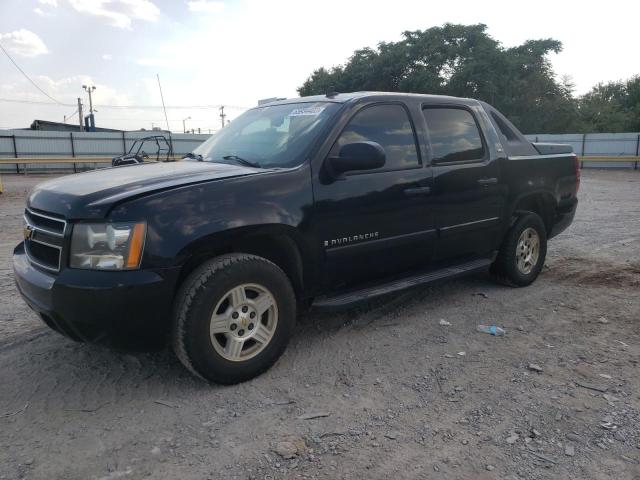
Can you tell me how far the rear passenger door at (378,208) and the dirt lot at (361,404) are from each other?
59 cm

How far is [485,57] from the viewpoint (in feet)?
126

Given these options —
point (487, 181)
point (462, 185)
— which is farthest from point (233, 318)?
point (487, 181)

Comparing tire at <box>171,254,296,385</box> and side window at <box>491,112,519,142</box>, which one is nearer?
tire at <box>171,254,296,385</box>

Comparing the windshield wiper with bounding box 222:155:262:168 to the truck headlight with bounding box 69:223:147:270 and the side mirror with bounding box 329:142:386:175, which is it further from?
the truck headlight with bounding box 69:223:147:270

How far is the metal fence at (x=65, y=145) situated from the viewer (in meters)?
27.3

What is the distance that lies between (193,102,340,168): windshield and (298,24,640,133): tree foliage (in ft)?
117

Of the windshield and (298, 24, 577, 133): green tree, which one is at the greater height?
(298, 24, 577, 133): green tree

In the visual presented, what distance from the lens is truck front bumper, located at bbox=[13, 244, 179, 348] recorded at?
2740 mm

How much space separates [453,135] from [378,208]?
123 cm

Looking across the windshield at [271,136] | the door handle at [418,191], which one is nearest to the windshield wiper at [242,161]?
the windshield at [271,136]

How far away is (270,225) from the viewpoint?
10.6 feet

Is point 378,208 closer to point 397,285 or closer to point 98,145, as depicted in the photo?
point 397,285

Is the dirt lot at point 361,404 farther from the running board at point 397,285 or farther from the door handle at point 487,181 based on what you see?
the door handle at point 487,181

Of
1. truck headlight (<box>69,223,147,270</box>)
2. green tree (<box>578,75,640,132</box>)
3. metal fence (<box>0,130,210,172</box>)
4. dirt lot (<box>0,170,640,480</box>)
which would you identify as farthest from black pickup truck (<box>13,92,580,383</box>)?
green tree (<box>578,75,640,132</box>)
